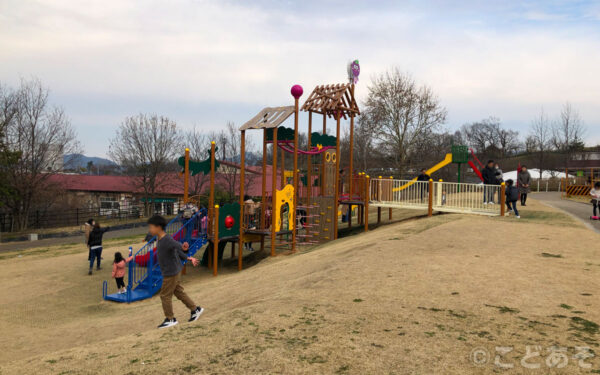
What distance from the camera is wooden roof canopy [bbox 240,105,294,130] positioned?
568 inches

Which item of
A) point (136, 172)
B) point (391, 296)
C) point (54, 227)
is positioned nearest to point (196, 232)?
point (391, 296)

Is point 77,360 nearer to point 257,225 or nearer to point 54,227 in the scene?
point 257,225

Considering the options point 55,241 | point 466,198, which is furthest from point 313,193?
point 55,241

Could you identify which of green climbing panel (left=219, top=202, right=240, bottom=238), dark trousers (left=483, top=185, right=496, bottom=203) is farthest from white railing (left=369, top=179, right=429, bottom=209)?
green climbing panel (left=219, top=202, right=240, bottom=238)

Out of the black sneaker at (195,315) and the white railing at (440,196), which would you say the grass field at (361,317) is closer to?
the black sneaker at (195,315)

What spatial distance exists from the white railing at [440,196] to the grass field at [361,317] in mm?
3834

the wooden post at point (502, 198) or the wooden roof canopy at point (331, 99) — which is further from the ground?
the wooden roof canopy at point (331, 99)

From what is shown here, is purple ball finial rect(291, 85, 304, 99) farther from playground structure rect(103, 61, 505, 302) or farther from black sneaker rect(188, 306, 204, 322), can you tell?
black sneaker rect(188, 306, 204, 322)

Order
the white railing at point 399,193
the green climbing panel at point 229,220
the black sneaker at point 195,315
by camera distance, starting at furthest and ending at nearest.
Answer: the white railing at point 399,193
the green climbing panel at point 229,220
the black sneaker at point 195,315

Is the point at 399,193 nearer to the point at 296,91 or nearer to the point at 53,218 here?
the point at 296,91

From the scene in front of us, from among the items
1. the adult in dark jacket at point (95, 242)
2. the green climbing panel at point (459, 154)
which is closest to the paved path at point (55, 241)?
the adult in dark jacket at point (95, 242)

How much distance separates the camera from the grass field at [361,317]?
4.62m

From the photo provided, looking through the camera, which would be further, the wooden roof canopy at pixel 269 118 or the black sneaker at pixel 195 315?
the wooden roof canopy at pixel 269 118

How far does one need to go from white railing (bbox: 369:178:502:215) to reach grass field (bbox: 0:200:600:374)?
3834mm
